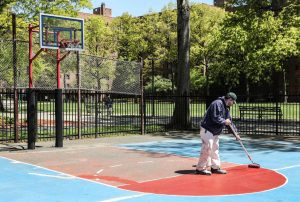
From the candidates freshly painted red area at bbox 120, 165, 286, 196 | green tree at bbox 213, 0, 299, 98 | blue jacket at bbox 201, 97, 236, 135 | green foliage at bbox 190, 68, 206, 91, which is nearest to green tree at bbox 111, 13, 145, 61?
green foliage at bbox 190, 68, 206, 91

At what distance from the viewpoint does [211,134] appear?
9820 millimetres

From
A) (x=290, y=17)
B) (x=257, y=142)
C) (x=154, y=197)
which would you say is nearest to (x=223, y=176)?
(x=154, y=197)

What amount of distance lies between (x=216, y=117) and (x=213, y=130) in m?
0.32

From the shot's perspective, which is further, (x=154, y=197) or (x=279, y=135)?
(x=279, y=135)

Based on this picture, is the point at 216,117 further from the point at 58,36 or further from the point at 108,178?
the point at 58,36

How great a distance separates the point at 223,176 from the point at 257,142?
751 cm

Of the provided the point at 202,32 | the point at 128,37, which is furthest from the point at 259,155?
the point at 128,37

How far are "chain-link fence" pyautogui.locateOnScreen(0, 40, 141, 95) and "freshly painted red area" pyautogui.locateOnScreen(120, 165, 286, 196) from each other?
8.44 metres

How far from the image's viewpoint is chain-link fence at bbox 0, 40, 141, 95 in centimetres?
1689

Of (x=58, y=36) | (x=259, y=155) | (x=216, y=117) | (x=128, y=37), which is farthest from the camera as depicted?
(x=128, y=37)

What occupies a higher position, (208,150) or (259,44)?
(259,44)

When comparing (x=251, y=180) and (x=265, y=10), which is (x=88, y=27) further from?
(x=251, y=180)

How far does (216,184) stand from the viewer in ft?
29.0

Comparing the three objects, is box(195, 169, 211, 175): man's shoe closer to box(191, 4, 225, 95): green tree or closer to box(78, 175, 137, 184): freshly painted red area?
box(78, 175, 137, 184): freshly painted red area
